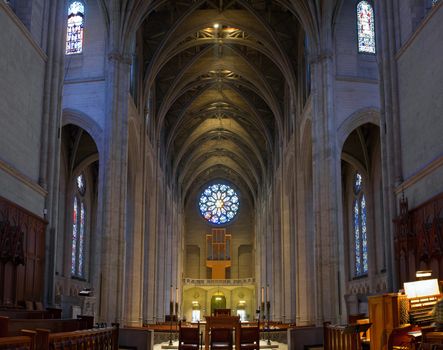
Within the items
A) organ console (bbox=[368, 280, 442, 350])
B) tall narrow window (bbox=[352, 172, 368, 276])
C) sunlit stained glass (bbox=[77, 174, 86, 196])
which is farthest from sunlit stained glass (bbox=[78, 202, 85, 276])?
organ console (bbox=[368, 280, 442, 350])

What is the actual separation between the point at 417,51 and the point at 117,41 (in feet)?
44.8

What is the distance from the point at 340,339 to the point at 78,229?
22688 mm

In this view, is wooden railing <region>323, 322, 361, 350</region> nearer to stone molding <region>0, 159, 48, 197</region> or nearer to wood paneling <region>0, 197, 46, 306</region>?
wood paneling <region>0, 197, 46, 306</region>

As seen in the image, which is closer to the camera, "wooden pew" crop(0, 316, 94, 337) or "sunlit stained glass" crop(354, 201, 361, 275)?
"wooden pew" crop(0, 316, 94, 337)

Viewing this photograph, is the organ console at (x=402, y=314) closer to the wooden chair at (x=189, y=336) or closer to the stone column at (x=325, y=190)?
the wooden chair at (x=189, y=336)

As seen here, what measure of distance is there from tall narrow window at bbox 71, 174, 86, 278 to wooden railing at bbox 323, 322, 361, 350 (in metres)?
19.9

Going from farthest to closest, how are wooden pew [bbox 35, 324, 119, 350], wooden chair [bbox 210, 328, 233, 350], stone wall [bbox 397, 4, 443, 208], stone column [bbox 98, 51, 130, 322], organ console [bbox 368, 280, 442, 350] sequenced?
stone column [bbox 98, 51, 130, 322]
wooden chair [bbox 210, 328, 233, 350]
stone wall [bbox 397, 4, 443, 208]
organ console [bbox 368, 280, 442, 350]
wooden pew [bbox 35, 324, 119, 350]

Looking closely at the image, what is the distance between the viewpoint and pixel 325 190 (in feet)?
77.3

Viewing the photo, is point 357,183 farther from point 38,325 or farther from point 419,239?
point 38,325

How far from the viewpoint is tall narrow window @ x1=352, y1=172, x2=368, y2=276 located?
31.7 meters

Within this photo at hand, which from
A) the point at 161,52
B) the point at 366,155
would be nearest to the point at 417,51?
the point at 366,155

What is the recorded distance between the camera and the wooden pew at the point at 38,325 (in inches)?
332

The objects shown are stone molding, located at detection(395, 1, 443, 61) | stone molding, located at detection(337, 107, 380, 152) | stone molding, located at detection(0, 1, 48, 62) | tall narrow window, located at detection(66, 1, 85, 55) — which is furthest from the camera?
tall narrow window, located at detection(66, 1, 85, 55)

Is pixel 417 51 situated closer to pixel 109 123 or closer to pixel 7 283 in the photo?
pixel 7 283
